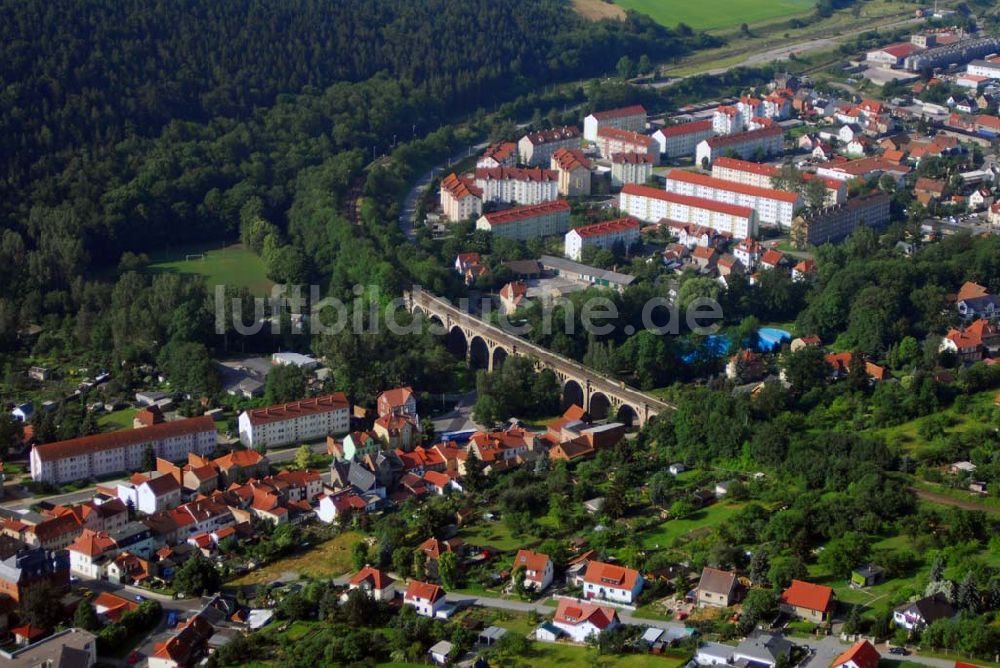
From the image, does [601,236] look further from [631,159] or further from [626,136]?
[626,136]

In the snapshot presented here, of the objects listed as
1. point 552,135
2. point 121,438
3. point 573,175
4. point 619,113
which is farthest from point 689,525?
point 619,113

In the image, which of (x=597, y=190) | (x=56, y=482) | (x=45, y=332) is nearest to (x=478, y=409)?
(x=56, y=482)

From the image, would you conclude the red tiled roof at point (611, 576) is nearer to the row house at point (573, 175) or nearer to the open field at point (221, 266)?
the open field at point (221, 266)

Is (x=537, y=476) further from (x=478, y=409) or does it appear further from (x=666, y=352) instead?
(x=666, y=352)

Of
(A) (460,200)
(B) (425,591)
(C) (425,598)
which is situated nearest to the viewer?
(C) (425,598)

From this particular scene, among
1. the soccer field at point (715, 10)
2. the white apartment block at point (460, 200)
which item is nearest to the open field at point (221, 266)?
the white apartment block at point (460, 200)

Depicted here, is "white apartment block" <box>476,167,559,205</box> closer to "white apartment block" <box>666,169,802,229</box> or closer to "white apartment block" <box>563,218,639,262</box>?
"white apartment block" <box>666,169,802,229</box>
